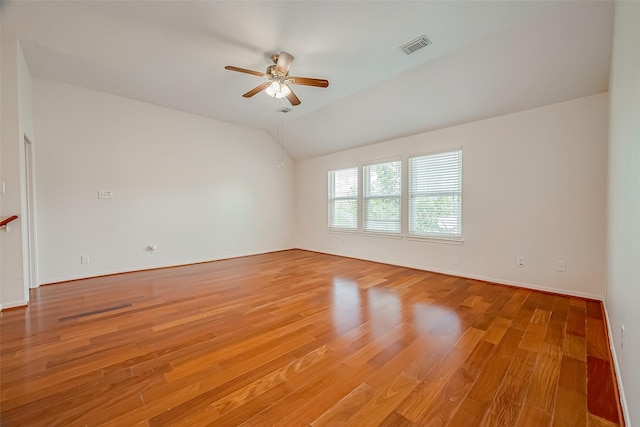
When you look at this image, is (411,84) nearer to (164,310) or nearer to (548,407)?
(548,407)

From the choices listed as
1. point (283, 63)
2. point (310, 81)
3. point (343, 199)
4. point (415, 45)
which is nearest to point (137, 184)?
point (283, 63)

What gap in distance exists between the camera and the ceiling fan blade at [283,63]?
296cm

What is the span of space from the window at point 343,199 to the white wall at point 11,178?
4982mm

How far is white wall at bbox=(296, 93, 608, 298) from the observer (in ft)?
9.80

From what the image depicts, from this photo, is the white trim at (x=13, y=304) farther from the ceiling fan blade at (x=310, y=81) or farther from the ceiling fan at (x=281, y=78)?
the ceiling fan blade at (x=310, y=81)

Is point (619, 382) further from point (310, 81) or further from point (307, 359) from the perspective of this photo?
point (310, 81)

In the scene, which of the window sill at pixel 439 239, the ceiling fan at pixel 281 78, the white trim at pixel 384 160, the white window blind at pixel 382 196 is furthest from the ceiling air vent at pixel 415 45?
the window sill at pixel 439 239

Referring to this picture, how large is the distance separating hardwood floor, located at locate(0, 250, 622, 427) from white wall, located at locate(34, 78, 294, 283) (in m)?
1.06

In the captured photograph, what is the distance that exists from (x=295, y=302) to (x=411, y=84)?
3.42 metres

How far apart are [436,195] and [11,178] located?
18.6 feet

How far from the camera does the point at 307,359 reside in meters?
1.83

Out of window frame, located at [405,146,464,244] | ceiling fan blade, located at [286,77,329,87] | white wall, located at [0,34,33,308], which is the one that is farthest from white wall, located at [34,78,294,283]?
window frame, located at [405,146,464,244]

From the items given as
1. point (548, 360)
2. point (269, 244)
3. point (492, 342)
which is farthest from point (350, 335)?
point (269, 244)

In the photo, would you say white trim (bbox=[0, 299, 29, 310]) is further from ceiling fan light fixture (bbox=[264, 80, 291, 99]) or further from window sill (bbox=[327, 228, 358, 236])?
window sill (bbox=[327, 228, 358, 236])
